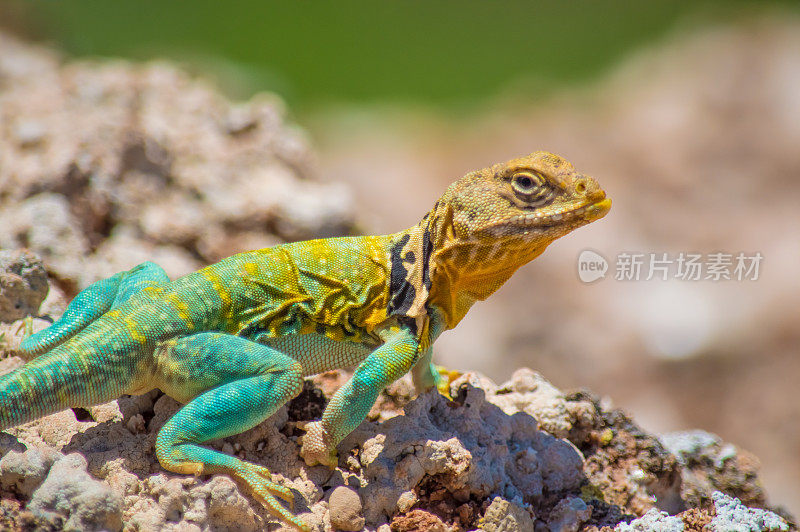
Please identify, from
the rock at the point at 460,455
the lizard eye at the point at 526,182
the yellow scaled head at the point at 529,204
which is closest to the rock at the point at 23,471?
the rock at the point at 460,455

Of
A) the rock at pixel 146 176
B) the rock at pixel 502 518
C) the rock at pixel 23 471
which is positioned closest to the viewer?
the rock at pixel 23 471

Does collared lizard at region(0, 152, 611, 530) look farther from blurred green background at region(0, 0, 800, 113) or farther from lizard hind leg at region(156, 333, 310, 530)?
blurred green background at region(0, 0, 800, 113)

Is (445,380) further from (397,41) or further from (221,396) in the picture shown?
(397,41)

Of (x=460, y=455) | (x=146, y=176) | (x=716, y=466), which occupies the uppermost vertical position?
(x=146, y=176)

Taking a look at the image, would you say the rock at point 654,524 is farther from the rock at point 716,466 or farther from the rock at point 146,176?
the rock at point 146,176

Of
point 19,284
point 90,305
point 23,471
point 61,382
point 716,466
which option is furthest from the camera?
point 716,466

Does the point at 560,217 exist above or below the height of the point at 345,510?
above

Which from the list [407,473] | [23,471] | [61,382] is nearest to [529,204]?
[407,473]
